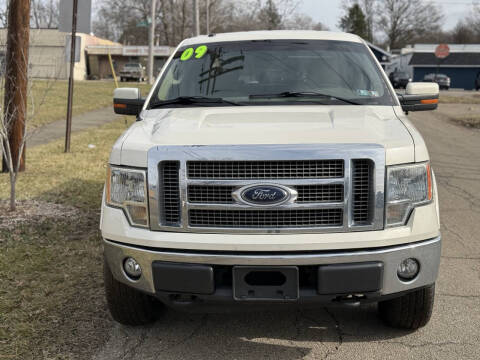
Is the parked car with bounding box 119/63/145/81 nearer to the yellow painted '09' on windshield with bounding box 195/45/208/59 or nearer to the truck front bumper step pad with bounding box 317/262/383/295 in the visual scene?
the yellow painted '09' on windshield with bounding box 195/45/208/59

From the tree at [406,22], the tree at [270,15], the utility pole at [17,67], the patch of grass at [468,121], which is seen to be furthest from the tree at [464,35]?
the utility pole at [17,67]

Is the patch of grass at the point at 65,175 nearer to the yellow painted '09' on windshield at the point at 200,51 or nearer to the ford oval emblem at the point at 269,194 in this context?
the yellow painted '09' on windshield at the point at 200,51

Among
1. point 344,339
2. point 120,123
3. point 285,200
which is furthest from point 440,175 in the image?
A: point 120,123

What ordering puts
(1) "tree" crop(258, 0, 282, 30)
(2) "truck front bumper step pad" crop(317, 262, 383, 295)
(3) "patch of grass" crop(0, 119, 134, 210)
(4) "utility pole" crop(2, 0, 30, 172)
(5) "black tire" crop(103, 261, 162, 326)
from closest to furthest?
(2) "truck front bumper step pad" crop(317, 262, 383, 295)
(5) "black tire" crop(103, 261, 162, 326)
(3) "patch of grass" crop(0, 119, 134, 210)
(4) "utility pole" crop(2, 0, 30, 172)
(1) "tree" crop(258, 0, 282, 30)

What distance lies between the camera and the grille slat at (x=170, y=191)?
Result: 2.98 metres

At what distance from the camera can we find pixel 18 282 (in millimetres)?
4305

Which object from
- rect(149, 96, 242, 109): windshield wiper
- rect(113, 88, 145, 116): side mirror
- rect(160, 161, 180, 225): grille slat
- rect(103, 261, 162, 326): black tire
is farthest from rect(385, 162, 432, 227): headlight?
rect(113, 88, 145, 116): side mirror

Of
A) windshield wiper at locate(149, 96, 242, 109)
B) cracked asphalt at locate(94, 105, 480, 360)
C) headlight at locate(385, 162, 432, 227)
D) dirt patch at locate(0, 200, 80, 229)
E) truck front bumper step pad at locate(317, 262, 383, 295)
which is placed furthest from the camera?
dirt patch at locate(0, 200, 80, 229)

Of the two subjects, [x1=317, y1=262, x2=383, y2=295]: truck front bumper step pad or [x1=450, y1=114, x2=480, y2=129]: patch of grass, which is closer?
[x1=317, y1=262, x2=383, y2=295]: truck front bumper step pad

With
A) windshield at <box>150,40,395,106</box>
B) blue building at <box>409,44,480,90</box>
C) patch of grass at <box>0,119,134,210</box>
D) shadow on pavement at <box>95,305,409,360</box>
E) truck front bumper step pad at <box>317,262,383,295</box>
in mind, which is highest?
blue building at <box>409,44,480,90</box>

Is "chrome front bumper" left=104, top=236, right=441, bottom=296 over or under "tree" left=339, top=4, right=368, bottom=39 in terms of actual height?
under

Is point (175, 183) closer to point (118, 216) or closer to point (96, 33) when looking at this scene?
point (118, 216)

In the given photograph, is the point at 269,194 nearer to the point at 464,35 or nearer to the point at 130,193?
the point at 130,193

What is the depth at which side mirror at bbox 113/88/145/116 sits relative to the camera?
14.8 feet
